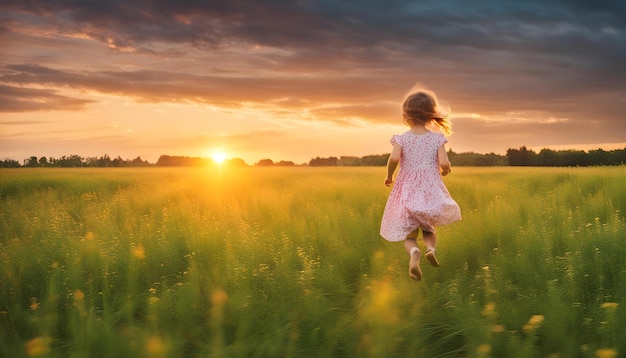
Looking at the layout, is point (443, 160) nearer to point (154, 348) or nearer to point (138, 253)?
point (138, 253)

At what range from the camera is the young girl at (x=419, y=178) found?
5906 mm

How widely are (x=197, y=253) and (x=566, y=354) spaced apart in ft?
13.5

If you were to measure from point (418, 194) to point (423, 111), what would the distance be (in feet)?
3.22

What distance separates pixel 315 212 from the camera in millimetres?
8969

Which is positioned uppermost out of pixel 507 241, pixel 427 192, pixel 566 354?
pixel 427 192

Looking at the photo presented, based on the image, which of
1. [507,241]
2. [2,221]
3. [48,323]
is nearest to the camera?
[48,323]

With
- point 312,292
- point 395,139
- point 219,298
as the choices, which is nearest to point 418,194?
point 395,139

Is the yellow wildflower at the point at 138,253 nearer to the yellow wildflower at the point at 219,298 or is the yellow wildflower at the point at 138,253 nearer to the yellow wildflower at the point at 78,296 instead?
the yellow wildflower at the point at 78,296

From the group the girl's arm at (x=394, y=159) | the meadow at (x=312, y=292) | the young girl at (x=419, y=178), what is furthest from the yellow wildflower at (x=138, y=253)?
the girl's arm at (x=394, y=159)

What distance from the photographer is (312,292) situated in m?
4.74

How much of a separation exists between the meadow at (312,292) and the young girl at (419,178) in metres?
0.42

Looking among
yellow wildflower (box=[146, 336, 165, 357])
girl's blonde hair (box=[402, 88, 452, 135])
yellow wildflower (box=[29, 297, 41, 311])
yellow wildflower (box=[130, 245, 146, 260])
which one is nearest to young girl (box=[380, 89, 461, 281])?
girl's blonde hair (box=[402, 88, 452, 135])

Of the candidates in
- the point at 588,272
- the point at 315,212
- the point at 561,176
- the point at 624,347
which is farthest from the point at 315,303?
the point at 561,176

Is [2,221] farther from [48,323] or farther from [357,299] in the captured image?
[357,299]
